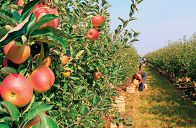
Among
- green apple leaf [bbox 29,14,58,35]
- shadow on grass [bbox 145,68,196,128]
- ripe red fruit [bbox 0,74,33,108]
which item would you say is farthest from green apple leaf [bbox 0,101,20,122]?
shadow on grass [bbox 145,68,196,128]

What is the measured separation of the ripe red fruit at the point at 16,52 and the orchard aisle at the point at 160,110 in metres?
7.91

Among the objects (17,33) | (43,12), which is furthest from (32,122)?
(43,12)

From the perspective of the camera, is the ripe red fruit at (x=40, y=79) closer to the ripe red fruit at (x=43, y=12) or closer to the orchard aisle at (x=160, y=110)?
the ripe red fruit at (x=43, y=12)

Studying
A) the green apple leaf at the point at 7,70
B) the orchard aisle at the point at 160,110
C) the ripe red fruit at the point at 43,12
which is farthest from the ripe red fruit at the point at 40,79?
the orchard aisle at the point at 160,110

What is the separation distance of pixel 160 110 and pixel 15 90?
10.4 metres

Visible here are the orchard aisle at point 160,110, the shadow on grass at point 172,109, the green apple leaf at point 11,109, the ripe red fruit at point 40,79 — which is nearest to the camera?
the green apple leaf at point 11,109

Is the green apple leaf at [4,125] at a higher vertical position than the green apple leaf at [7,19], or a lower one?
lower

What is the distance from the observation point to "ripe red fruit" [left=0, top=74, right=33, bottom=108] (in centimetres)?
96

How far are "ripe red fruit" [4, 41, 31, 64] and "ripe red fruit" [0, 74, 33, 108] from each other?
5cm

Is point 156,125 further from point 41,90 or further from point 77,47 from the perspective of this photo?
point 41,90

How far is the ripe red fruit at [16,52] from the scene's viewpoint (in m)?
0.97

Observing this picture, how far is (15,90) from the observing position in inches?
37.6

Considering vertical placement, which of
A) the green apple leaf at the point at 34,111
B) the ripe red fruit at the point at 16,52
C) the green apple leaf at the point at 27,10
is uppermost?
the green apple leaf at the point at 27,10

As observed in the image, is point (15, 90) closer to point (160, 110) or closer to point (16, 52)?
point (16, 52)
